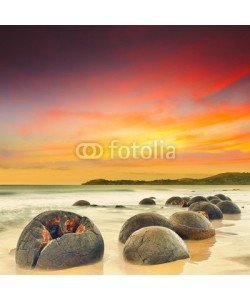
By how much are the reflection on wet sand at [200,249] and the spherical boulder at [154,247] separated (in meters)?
0.34

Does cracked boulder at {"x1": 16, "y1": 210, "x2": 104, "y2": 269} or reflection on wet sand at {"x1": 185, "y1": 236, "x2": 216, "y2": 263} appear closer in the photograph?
cracked boulder at {"x1": 16, "y1": 210, "x2": 104, "y2": 269}

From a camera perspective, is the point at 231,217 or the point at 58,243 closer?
the point at 58,243

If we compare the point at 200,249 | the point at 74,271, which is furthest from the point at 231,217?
the point at 74,271

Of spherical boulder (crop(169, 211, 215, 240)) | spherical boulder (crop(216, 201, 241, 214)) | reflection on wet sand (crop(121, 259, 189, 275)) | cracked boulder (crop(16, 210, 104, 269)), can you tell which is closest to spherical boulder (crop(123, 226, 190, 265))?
reflection on wet sand (crop(121, 259, 189, 275))

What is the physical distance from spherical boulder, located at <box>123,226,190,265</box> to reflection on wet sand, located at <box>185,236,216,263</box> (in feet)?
1.11

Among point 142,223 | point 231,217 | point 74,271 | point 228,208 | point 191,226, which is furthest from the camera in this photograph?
point 228,208

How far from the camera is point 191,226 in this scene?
292 inches

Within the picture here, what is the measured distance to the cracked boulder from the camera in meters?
5.29

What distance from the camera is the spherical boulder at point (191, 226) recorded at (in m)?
7.39

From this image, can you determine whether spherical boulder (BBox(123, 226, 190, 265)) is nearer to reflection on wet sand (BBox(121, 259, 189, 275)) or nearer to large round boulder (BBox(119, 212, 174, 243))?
reflection on wet sand (BBox(121, 259, 189, 275))

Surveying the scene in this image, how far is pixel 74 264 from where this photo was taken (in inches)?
211

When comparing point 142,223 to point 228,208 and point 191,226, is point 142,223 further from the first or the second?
point 228,208

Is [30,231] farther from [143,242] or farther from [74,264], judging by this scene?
[143,242]

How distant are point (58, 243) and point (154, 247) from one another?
1.30 metres
